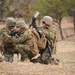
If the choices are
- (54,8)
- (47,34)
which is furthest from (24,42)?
(54,8)

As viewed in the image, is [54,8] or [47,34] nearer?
[47,34]

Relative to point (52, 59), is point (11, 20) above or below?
above

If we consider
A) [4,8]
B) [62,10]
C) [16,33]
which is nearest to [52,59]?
[16,33]

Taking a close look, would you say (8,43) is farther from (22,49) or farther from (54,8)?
(54,8)

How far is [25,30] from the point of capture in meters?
9.61

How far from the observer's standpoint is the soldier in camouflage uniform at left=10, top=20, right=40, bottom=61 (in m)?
9.43

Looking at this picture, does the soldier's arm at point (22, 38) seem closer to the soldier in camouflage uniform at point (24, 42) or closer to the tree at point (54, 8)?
the soldier in camouflage uniform at point (24, 42)

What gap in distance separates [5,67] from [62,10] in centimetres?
2922

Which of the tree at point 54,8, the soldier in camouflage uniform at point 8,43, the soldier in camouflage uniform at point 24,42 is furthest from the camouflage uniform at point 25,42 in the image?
the tree at point 54,8

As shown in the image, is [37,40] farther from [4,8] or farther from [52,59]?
[4,8]

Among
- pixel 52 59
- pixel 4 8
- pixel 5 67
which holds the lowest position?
pixel 4 8

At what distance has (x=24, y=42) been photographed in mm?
9555

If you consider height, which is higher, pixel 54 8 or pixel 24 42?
pixel 24 42

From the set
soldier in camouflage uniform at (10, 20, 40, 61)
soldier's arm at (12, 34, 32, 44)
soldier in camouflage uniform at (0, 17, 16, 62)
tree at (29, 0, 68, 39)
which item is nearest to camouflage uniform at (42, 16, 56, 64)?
soldier in camouflage uniform at (10, 20, 40, 61)
